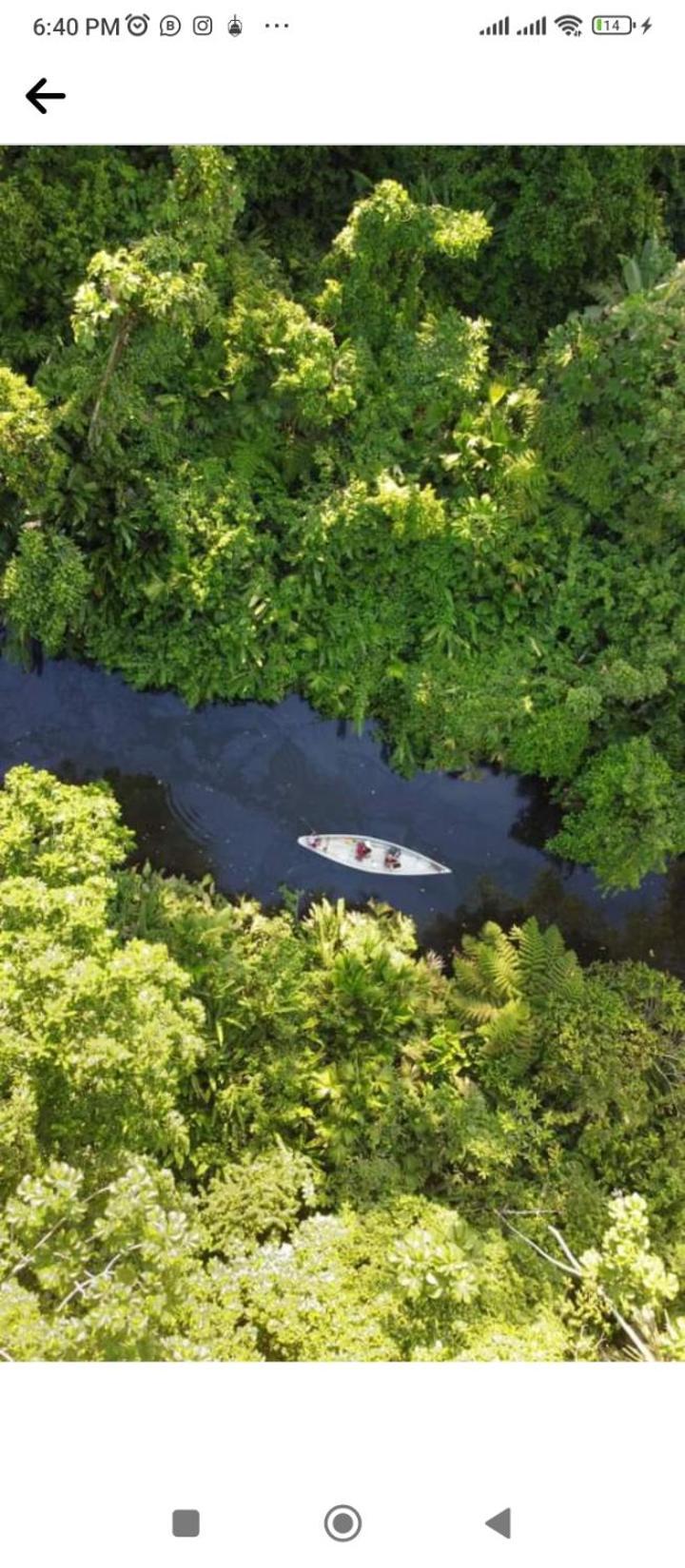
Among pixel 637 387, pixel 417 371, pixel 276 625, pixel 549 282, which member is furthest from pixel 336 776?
pixel 549 282

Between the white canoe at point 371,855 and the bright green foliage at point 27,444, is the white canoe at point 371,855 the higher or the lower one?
the lower one

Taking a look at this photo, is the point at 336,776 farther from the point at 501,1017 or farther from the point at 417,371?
the point at 417,371
